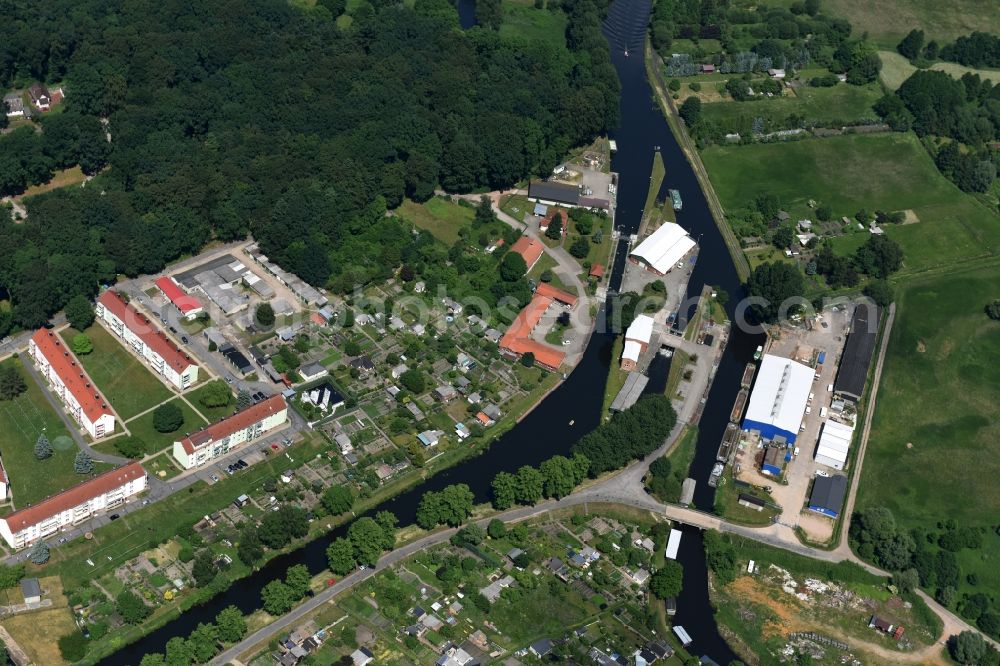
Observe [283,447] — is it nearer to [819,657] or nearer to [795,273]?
[819,657]

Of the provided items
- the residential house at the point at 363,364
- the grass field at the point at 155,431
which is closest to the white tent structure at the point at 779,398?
the residential house at the point at 363,364

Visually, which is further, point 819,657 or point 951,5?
point 951,5

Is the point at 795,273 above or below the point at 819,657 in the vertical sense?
above

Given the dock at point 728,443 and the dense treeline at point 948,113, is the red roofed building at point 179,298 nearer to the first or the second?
the dock at point 728,443

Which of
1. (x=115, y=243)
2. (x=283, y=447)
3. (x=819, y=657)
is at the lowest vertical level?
(x=819, y=657)

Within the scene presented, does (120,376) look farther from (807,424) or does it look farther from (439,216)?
(807,424)

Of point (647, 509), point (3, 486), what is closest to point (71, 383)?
point (3, 486)

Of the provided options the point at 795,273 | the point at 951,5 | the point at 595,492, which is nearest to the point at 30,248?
the point at 595,492
